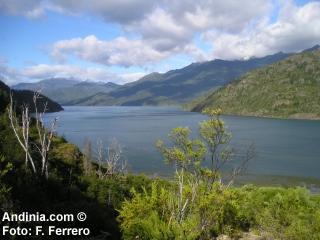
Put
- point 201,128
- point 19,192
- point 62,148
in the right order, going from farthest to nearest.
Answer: point 62,148, point 19,192, point 201,128

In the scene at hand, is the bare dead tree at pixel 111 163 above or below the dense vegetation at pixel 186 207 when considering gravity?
below

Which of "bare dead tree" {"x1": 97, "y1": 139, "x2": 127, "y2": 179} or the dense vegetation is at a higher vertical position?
the dense vegetation

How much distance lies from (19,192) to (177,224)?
536 inches

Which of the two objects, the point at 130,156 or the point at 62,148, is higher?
the point at 62,148

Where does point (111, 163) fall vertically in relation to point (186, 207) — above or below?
below

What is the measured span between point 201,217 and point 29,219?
977cm

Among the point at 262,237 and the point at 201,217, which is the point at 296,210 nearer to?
the point at 262,237

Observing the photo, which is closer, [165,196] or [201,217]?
[201,217]

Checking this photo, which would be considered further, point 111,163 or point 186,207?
point 111,163

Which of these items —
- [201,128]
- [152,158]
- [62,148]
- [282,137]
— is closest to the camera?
[201,128]

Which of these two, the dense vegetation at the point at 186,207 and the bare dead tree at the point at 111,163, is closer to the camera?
the dense vegetation at the point at 186,207

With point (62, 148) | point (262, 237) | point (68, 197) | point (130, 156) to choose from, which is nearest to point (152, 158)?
point (130, 156)

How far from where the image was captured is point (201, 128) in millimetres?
25266

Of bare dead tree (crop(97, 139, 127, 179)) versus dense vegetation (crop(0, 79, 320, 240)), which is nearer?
dense vegetation (crop(0, 79, 320, 240))
